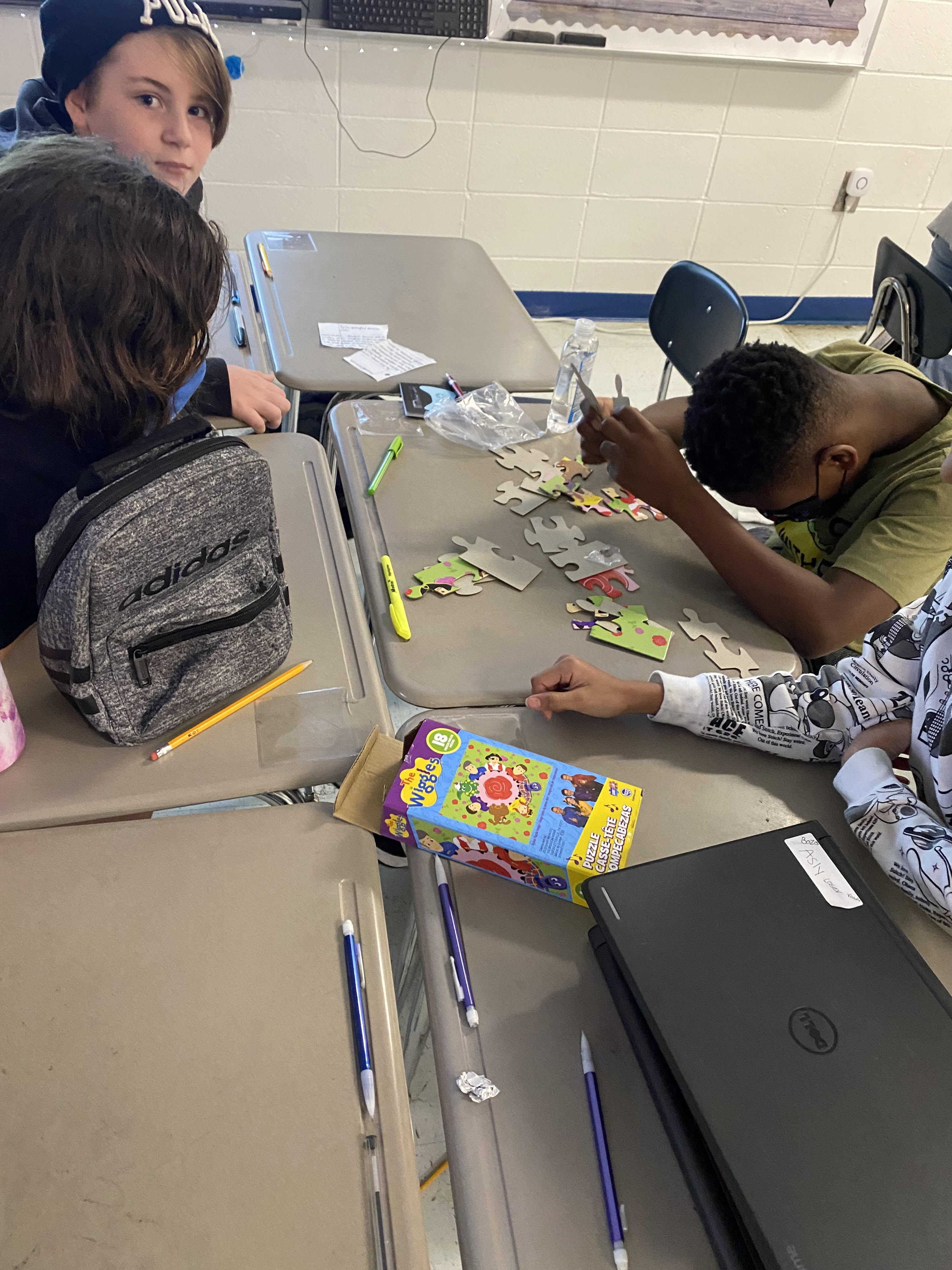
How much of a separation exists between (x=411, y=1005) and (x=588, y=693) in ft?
1.61

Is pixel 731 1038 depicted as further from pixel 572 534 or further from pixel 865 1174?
pixel 572 534

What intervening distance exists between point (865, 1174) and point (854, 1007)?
129 mm

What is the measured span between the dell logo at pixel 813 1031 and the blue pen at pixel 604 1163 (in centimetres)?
17

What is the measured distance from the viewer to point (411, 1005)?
112 cm

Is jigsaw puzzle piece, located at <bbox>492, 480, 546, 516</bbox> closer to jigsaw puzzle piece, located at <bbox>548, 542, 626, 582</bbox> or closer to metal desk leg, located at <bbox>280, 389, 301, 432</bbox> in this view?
jigsaw puzzle piece, located at <bbox>548, 542, 626, 582</bbox>

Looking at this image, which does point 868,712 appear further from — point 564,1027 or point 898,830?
point 564,1027

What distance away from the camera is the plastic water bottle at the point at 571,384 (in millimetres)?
1585

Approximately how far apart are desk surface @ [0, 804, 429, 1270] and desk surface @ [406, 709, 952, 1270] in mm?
54

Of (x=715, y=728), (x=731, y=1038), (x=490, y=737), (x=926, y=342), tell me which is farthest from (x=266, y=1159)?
(x=926, y=342)

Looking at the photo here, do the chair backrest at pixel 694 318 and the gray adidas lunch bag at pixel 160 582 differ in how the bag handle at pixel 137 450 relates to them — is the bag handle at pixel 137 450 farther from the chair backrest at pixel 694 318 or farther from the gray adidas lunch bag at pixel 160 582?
the chair backrest at pixel 694 318

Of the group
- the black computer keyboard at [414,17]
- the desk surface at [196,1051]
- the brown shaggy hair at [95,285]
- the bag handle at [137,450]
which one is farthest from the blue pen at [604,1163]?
the black computer keyboard at [414,17]

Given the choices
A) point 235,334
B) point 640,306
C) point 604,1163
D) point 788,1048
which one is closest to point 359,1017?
point 604,1163

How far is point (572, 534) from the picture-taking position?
1326 mm

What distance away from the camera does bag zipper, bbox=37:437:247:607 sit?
819 millimetres
